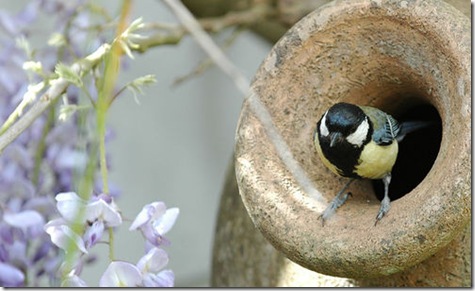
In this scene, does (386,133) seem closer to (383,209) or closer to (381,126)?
(381,126)

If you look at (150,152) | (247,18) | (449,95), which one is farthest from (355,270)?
(150,152)

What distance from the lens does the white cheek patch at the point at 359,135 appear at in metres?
1.10

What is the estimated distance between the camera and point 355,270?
929mm

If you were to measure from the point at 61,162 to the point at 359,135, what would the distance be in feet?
1.29

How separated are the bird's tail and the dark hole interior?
2 cm

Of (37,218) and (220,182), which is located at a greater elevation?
(37,218)

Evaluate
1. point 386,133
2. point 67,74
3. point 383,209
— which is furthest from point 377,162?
point 67,74

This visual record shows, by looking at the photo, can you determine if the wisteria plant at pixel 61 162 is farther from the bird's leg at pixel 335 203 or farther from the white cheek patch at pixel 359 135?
the white cheek patch at pixel 359 135

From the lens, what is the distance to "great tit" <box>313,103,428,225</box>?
106 cm

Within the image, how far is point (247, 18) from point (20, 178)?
524 mm

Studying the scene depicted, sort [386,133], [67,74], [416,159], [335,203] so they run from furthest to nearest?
1. [416,159]
2. [386,133]
3. [335,203]
4. [67,74]

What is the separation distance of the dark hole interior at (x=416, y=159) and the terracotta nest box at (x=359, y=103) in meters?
0.04

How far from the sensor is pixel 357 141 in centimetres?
115

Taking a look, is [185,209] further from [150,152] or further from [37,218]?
[37,218]
